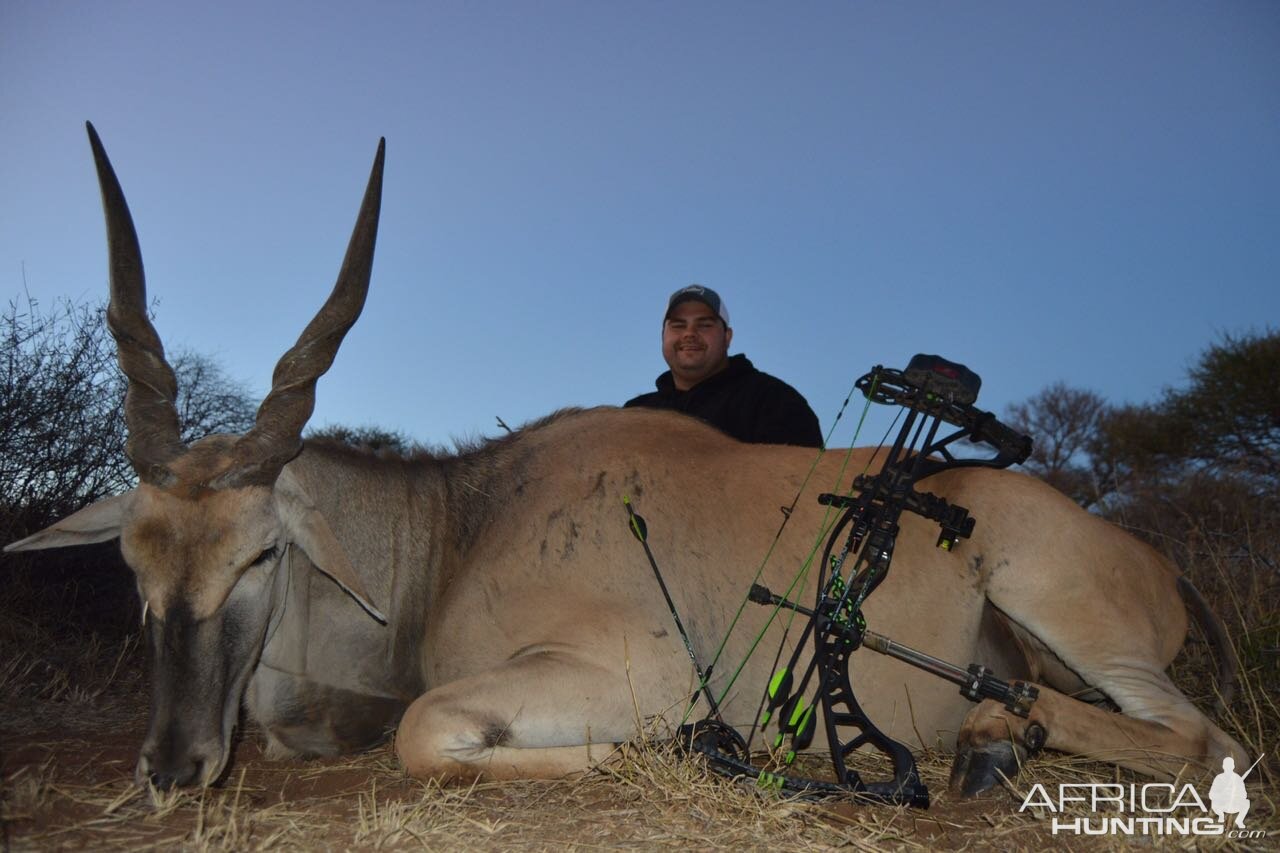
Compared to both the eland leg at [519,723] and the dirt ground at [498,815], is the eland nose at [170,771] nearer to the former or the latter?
the dirt ground at [498,815]

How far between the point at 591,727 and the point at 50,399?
14.9 feet

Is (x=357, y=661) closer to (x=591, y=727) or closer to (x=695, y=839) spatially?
(x=591, y=727)

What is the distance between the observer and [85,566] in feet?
18.8

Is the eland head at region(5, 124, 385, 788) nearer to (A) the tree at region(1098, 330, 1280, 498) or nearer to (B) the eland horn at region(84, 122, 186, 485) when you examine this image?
(B) the eland horn at region(84, 122, 186, 485)

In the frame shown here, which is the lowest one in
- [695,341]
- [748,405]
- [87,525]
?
[87,525]

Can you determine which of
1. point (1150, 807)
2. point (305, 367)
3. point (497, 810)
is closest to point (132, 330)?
point (305, 367)

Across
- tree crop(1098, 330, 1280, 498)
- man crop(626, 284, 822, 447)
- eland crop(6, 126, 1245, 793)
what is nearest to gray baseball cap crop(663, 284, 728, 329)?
man crop(626, 284, 822, 447)

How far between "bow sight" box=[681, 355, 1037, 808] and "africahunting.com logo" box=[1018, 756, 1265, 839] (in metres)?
0.31

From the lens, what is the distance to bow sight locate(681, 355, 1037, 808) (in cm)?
300

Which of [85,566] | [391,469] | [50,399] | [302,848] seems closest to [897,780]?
[302,848]

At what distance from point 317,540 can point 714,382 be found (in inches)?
138

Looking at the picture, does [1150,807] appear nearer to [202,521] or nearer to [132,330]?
[202,521]

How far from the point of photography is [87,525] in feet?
10.3

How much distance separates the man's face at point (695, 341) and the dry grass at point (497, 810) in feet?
10.6
